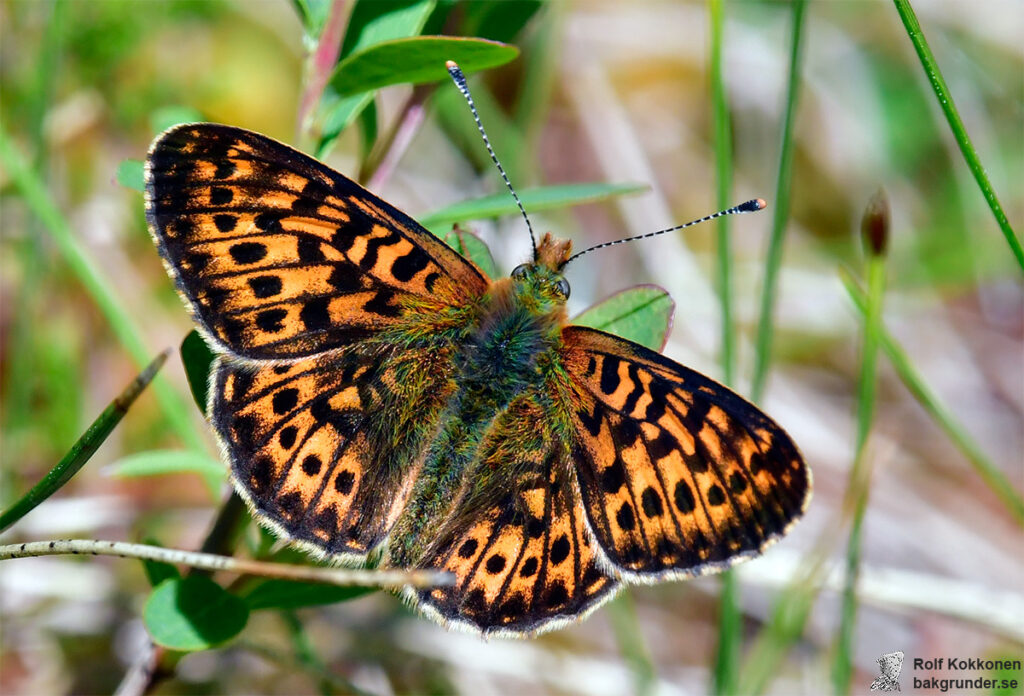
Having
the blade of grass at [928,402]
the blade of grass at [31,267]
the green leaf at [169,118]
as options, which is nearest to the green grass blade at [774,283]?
the blade of grass at [928,402]

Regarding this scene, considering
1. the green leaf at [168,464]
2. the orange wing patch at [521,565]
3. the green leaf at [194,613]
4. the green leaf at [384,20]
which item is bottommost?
the orange wing patch at [521,565]

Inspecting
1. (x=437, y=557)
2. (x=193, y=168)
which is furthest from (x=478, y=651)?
(x=193, y=168)

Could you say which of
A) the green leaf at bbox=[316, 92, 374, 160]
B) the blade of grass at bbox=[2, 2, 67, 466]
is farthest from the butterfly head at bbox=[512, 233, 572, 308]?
the blade of grass at bbox=[2, 2, 67, 466]

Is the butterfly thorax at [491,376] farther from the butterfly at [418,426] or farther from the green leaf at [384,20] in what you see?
the green leaf at [384,20]

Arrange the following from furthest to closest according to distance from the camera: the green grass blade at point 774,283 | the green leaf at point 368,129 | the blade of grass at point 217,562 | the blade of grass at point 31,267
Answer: the blade of grass at point 31,267
the green grass blade at point 774,283
the green leaf at point 368,129
the blade of grass at point 217,562

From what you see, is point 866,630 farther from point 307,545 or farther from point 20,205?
point 20,205
